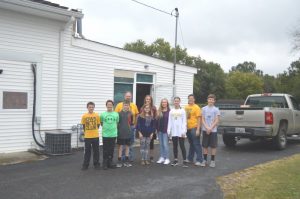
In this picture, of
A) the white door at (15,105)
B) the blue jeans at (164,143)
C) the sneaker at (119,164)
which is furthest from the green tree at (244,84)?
the sneaker at (119,164)

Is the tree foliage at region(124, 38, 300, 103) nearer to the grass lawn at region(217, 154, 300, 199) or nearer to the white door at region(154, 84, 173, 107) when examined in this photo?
the white door at region(154, 84, 173, 107)

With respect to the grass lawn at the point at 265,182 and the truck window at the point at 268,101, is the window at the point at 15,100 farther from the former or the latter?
the truck window at the point at 268,101

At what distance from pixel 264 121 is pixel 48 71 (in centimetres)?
670

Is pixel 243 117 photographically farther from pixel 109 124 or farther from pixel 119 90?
pixel 109 124

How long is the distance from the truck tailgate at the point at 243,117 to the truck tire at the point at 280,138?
0.92 meters

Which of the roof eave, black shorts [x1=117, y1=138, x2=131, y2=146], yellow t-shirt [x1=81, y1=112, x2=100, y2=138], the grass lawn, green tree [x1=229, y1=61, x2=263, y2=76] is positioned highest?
green tree [x1=229, y1=61, x2=263, y2=76]

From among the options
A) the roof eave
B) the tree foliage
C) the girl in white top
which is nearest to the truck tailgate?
the girl in white top

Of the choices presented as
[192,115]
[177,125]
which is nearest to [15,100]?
[177,125]

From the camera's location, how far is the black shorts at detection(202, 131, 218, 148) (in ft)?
29.5

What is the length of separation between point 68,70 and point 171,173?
516 centimetres

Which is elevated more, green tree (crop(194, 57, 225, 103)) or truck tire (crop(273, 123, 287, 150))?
green tree (crop(194, 57, 225, 103))

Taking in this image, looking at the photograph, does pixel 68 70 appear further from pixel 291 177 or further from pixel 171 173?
pixel 291 177

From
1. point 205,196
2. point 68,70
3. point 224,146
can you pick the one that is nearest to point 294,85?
point 224,146

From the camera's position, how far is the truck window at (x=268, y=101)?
13273 millimetres
